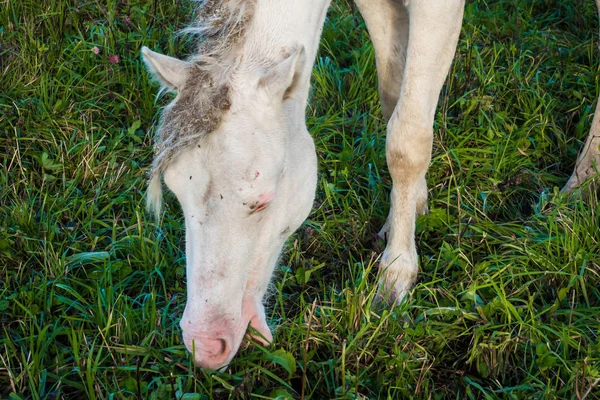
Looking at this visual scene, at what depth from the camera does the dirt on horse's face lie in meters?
2.53

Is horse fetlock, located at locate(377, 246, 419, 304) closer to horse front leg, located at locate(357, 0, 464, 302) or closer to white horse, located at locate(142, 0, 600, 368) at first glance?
horse front leg, located at locate(357, 0, 464, 302)

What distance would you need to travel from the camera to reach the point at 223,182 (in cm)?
253

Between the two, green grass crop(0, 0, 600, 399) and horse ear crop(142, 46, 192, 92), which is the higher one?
horse ear crop(142, 46, 192, 92)

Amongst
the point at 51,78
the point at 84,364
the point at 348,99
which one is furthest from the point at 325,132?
the point at 84,364

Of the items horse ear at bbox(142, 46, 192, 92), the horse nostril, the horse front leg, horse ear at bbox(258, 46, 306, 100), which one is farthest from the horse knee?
the horse nostril

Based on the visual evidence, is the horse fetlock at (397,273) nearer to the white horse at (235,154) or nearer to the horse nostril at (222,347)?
the white horse at (235,154)

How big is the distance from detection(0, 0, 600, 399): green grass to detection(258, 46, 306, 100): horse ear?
808 mm

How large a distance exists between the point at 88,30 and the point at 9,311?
2.31 m

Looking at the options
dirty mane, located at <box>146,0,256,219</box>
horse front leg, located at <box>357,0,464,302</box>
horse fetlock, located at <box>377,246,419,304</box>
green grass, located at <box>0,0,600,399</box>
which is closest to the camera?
dirty mane, located at <box>146,0,256,219</box>

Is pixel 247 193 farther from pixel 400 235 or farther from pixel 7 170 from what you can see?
pixel 7 170

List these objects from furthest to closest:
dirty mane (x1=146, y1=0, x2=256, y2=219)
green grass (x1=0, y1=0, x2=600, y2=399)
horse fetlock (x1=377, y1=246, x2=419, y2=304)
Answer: horse fetlock (x1=377, y1=246, x2=419, y2=304), green grass (x1=0, y1=0, x2=600, y2=399), dirty mane (x1=146, y1=0, x2=256, y2=219)

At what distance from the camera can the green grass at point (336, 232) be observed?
9.25 ft

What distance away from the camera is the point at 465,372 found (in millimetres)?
2893

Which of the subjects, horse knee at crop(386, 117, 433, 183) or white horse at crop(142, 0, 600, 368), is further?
horse knee at crop(386, 117, 433, 183)
